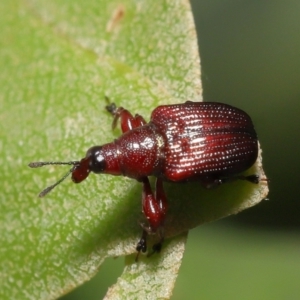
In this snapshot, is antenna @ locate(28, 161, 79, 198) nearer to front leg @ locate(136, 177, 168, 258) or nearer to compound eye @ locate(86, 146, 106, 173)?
compound eye @ locate(86, 146, 106, 173)

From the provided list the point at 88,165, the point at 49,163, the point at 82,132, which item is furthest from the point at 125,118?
the point at 49,163

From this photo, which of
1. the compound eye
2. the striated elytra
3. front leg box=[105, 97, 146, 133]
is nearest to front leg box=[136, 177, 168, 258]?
the striated elytra

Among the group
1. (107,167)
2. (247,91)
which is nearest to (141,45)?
(107,167)

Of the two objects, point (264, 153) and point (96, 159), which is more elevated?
point (96, 159)

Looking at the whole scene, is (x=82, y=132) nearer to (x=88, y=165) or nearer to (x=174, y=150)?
(x=88, y=165)

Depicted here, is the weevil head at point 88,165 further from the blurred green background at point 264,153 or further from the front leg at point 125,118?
the blurred green background at point 264,153

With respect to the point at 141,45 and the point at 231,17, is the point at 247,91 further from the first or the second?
the point at 141,45

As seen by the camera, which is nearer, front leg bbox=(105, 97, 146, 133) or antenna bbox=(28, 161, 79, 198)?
antenna bbox=(28, 161, 79, 198)

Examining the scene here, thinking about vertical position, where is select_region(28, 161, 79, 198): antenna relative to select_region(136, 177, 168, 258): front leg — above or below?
above
